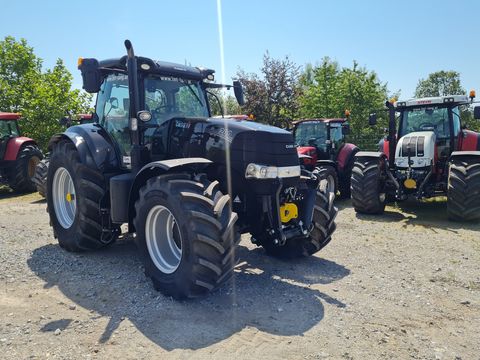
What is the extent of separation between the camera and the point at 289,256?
555cm

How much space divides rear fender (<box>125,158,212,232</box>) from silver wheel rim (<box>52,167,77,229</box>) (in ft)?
5.34

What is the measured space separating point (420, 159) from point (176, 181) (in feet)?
21.5

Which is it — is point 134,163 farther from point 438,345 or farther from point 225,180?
point 438,345

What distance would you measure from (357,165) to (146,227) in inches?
238

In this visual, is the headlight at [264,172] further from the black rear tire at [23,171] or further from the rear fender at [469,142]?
the black rear tire at [23,171]

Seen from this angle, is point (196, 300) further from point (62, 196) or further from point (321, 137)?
point (321, 137)

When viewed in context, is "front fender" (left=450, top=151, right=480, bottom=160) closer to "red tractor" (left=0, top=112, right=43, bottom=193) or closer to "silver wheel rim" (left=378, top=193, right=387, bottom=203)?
"silver wheel rim" (left=378, top=193, right=387, bottom=203)

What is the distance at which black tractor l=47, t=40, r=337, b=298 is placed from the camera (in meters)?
3.85

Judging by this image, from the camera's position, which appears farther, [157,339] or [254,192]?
[254,192]

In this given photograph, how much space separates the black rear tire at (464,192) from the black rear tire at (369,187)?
1384mm

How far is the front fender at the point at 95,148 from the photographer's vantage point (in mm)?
5379

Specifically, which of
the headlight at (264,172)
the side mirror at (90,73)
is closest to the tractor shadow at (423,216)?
the headlight at (264,172)

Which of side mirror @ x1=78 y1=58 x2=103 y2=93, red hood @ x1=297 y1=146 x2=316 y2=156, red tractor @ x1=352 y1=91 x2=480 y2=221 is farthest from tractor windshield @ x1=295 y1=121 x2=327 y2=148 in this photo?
side mirror @ x1=78 y1=58 x2=103 y2=93

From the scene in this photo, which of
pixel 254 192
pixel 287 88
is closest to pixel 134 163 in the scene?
pixel 254 192
